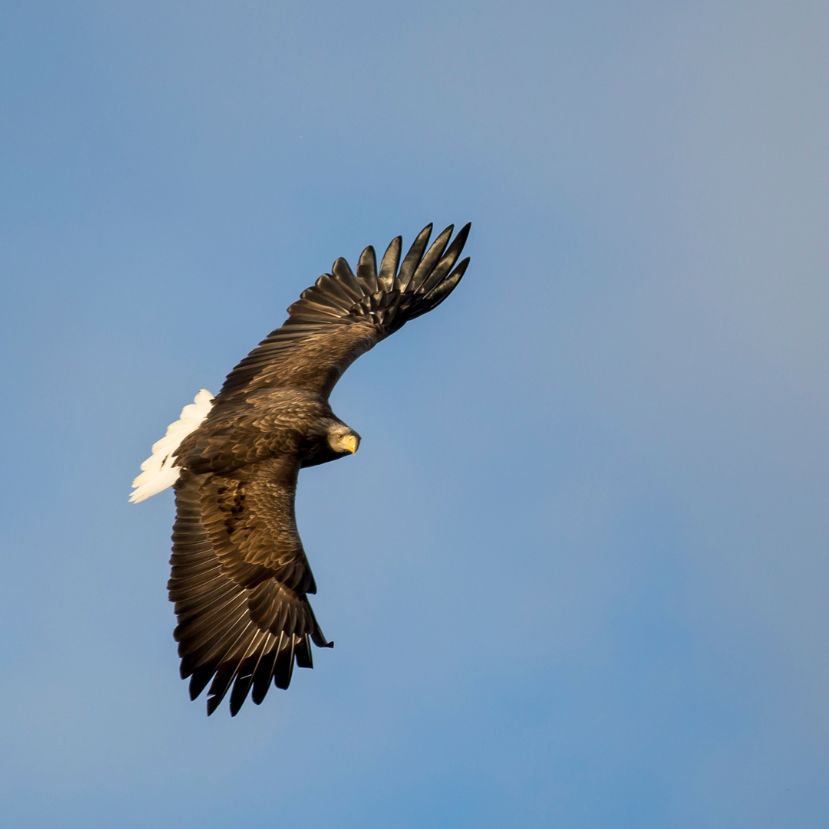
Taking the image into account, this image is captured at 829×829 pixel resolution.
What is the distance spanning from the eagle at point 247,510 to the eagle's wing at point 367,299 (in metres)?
0.12

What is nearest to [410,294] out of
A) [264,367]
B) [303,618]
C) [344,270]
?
[344,270]

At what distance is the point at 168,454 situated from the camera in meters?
14.4

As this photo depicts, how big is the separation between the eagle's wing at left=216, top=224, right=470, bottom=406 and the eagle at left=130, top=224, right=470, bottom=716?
0.12 metres

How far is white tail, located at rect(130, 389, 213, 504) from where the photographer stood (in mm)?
14016

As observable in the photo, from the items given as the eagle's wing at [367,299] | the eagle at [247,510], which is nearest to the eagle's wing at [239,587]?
the eagle at [247,510]

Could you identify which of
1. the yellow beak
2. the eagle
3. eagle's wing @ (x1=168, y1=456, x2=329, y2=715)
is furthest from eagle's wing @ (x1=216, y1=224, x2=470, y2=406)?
eagle's wing @ (x1=168, y1=456, x2=329, y2=715)

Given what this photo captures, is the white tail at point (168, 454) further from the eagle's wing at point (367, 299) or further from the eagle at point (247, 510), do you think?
the eagle's wing at point (367, 299)

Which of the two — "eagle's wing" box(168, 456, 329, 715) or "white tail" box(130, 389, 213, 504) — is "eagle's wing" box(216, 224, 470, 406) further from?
"eagle's wing" box(168, 456, 329, 715)

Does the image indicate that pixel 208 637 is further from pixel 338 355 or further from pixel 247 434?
pixel 338 355

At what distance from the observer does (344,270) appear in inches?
661

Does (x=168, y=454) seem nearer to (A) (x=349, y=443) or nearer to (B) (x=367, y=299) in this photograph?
(A) (x=349, y=443)

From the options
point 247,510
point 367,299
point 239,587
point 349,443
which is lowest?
point 239,587

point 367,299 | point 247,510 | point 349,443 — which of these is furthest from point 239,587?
point 367,299

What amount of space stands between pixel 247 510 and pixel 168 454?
135 centimetres
